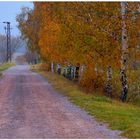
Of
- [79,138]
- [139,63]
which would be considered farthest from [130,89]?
[79,138]

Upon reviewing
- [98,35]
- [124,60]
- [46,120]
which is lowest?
[46,120]

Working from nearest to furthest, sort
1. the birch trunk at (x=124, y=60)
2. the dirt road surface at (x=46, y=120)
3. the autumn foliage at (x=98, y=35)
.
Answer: the dirt road surface at (x=46, y=120), the birch trunk at (x=124, y=60), the autumn foliage at (x=98, y=35)

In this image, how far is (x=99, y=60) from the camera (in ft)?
90.3

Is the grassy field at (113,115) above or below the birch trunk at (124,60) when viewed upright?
below

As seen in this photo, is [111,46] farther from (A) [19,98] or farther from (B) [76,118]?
(B) [76,118]

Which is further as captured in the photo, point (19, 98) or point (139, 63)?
point (139, 63)

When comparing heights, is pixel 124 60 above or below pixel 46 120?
above

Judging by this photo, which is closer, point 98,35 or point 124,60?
point 124,60

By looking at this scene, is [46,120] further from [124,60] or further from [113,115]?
[124,60]

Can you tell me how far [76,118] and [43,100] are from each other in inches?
260

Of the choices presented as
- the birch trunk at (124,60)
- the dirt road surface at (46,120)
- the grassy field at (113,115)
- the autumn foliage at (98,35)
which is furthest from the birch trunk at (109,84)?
the dirt road surface at (46,120)

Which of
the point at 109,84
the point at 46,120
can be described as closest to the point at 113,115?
the point at 46,120

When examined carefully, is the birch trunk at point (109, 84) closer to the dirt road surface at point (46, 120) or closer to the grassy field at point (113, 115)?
the grassy field at point (113, 115)

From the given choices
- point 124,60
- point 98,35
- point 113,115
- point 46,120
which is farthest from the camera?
point 98,35
